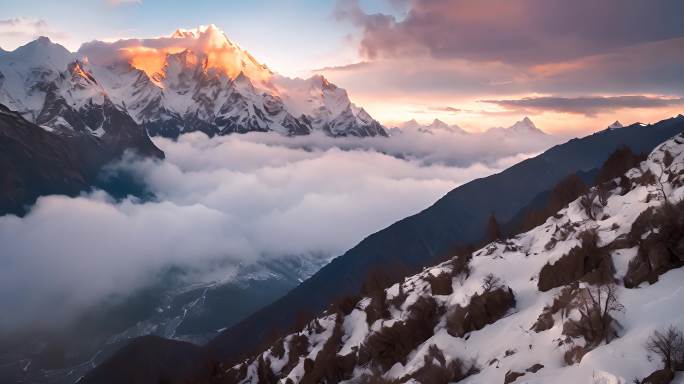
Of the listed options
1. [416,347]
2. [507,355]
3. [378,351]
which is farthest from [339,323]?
[507,355]

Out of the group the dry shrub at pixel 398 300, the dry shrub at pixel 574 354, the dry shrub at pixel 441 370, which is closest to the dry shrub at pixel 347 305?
the dry shrub at pixel 398 300

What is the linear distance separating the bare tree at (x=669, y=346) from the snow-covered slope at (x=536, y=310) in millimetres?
740

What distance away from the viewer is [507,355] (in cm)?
5731

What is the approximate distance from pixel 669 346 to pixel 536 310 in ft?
83.0

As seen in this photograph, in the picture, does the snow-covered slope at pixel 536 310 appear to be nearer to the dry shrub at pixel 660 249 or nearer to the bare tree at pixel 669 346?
the dry shrub at pixel 660 249

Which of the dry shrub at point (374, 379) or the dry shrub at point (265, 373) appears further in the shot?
the dry shrub at point (265, 373)

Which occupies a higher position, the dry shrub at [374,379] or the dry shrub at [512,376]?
the dry shrub at [512,376]

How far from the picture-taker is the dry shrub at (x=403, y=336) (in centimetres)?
7956

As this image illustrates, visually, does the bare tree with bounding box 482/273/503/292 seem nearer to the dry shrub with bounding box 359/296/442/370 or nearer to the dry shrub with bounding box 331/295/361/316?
the dry shrub with bounding box 359/296/442/370

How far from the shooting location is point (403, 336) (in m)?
80.7

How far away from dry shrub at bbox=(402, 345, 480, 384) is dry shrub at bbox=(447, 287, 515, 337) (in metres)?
8.29

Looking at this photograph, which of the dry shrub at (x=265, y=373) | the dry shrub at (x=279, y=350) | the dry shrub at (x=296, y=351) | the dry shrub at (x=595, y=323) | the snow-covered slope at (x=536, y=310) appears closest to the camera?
the dry shrub at (x=595, y=323)

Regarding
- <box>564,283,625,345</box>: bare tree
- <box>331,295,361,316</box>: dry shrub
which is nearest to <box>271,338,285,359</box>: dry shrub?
<box>331,295,361,316</box>: dry shrub

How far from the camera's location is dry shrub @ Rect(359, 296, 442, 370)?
79.6 meters
